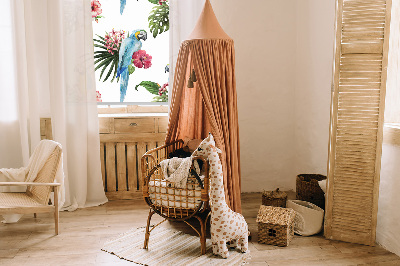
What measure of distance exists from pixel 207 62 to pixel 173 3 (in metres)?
1.18

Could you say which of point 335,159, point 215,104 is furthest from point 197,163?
point 335,159

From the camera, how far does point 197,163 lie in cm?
250

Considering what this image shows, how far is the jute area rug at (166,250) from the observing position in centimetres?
247

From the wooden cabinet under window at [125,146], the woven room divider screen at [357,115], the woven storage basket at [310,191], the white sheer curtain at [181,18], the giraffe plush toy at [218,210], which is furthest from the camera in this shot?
the wooden cabinet under window at [125,146]

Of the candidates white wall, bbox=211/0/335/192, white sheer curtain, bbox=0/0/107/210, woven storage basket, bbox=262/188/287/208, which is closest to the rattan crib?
woven storage basket, bbox=262/188/287/208

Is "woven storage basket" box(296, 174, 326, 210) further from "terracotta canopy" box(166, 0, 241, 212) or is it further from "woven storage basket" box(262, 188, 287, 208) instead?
"terracotta canopy" box(166, 0, 241, 212)

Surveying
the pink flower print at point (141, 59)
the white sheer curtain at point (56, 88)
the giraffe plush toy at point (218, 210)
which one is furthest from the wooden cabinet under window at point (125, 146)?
the giraffe plush toy at point (218, 210)

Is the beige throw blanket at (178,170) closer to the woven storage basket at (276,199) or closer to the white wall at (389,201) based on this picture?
the woven storage basket at (276,199)

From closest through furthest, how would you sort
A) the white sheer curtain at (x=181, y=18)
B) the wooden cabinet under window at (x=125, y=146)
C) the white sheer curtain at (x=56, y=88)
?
1. the white sheer curtain at (x=56, y=88)
2. the white sheer curtain at (x=181, y=18)
3. the wooden cabinet under window at (x=125, y=146)

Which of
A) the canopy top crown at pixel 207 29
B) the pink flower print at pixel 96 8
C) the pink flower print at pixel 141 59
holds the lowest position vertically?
the pink flower print at pixel 141 59

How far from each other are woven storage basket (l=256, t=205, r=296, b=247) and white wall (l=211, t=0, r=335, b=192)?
3.09 feet

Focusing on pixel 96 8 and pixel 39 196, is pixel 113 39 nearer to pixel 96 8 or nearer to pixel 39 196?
pixel 96 8

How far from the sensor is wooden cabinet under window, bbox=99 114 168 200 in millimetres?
3689

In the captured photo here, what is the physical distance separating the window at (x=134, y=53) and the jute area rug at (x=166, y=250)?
66.4 inches
